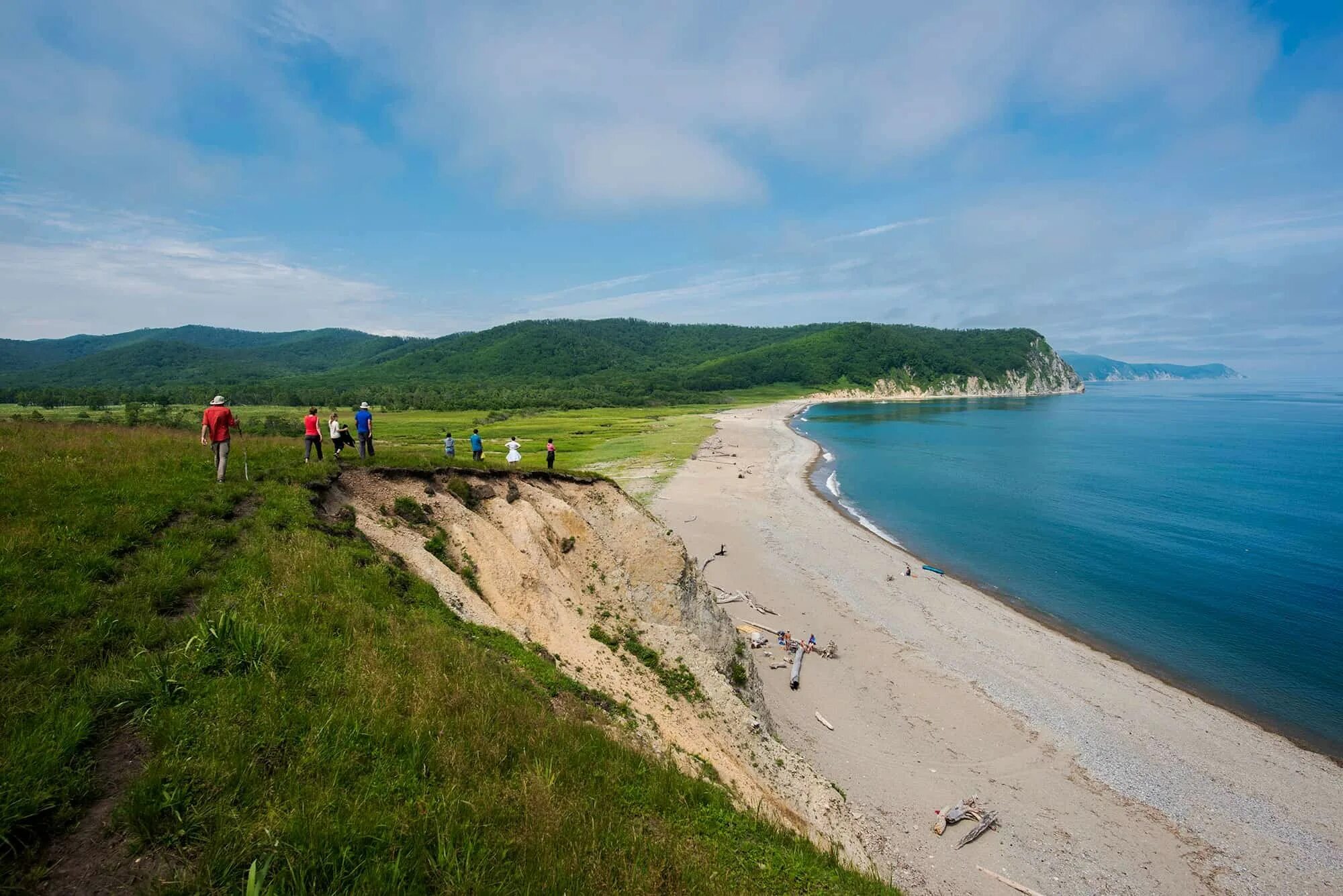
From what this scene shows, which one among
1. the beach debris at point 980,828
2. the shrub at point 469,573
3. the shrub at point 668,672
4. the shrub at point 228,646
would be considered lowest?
the beach debris at point 980,828

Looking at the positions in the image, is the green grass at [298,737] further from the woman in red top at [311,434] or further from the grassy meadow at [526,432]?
the grassy meadow at [526,432]

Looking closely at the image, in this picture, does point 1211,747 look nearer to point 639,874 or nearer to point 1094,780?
point 1094,780

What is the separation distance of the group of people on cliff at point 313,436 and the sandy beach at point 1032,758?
15904mm

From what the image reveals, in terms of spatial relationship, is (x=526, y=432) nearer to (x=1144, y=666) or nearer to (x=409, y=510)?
(x=409, y=510)

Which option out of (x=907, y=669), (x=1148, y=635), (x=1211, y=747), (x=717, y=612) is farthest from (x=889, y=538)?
(x=717, y=612)

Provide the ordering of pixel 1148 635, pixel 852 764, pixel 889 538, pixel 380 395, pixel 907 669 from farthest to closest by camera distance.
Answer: pixel 380 395 → pixel 889 538 → pixel 1148 635 → pixel 907 669 → pixel 852 764

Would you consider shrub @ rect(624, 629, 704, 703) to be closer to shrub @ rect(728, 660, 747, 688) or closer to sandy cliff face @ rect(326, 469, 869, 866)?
sandy cliff face @ rect(326, 469, 869, 866)

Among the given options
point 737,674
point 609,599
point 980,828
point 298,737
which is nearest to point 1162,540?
point 980,828

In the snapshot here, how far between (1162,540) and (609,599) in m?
48.9

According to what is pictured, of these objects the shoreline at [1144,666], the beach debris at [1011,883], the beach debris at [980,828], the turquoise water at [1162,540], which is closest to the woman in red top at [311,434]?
the beach debris at [980,828]

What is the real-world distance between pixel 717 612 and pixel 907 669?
10.5m

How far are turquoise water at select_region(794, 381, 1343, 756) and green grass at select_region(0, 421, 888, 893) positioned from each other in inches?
1188

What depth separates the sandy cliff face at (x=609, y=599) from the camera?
47.0ft

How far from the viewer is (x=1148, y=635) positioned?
3038cm
